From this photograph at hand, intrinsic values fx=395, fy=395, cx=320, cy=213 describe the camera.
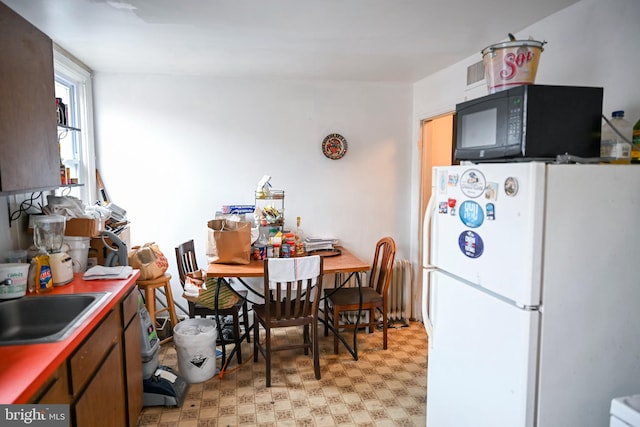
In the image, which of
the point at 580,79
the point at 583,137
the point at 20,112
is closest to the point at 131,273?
the point at 20,112

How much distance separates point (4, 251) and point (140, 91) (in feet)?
6.26

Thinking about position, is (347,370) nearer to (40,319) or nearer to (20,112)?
(40,319)

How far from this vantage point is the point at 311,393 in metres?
2.75

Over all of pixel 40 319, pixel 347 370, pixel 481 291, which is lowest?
pixel 347 370

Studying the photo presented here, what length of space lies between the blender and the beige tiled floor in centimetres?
104

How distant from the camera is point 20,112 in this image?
5.86 ft

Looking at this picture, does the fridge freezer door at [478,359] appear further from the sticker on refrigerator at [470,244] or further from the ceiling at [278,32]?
the ceiling at [278,32]

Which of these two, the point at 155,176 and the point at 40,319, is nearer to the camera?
the point at 40,319

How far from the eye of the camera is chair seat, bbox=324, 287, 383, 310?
130 inches

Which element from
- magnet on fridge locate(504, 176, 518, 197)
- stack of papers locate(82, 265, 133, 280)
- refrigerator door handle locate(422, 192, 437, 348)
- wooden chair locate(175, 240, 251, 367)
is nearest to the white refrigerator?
magnet on fridge locate(504, 176, 518, 197)

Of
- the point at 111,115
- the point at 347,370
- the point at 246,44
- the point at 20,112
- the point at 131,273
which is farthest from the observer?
the point at 111,115

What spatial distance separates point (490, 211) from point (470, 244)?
189 millimetres

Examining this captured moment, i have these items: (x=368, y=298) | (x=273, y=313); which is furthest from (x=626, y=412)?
(x=368, y=298)

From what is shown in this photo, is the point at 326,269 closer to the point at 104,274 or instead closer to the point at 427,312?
the point at 427,312
